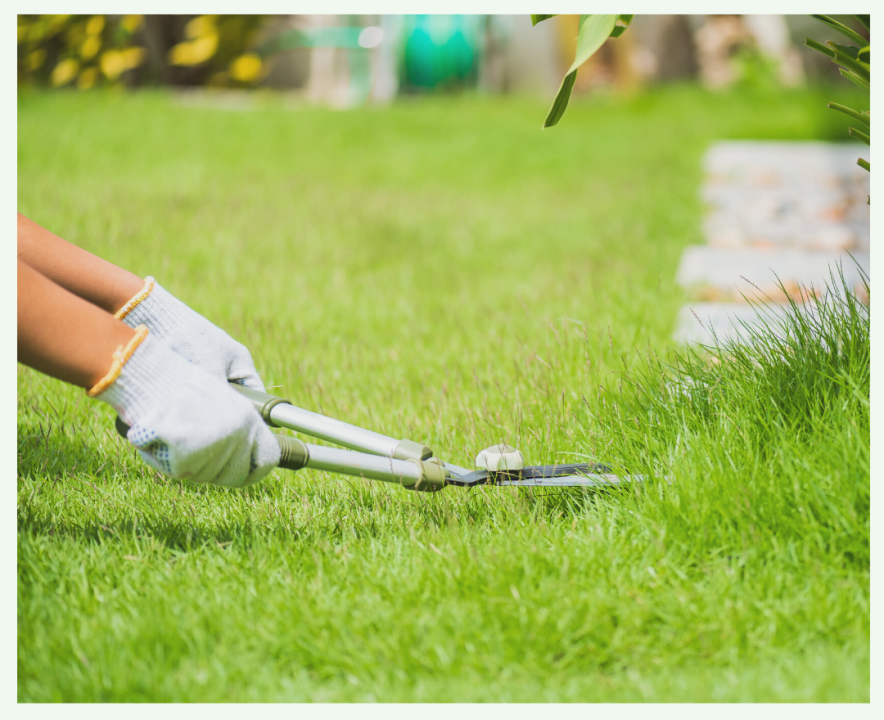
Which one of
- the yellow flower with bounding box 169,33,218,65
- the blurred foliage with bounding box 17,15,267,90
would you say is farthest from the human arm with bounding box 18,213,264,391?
the yellow flower with bounding box 169,33,218,65

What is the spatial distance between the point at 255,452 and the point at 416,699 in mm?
549

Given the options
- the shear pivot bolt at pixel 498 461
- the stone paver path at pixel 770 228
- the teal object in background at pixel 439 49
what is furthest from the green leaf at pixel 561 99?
the teal object in background at pixel 439 49

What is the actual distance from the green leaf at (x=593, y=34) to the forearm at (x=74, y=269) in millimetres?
1151

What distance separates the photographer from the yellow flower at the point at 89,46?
8.12 meters

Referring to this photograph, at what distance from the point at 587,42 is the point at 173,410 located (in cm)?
103

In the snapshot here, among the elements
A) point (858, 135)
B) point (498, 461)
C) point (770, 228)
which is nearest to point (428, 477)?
point (498, 461)

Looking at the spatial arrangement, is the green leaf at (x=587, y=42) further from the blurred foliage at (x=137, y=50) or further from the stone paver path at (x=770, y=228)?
the blurred foliage at (x=137, y=50)

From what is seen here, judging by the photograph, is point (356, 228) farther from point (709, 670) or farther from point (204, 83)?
point (204, 83)

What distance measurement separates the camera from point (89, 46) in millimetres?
8117

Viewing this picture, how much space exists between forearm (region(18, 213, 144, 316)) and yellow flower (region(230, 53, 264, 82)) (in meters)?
8.06

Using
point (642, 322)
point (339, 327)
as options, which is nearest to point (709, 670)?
point (642, 322)

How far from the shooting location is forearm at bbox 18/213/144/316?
1829 millimetres

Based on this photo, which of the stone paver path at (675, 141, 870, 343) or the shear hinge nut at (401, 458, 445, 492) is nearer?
the shear hinge nut at (401, 458, 445, 492)

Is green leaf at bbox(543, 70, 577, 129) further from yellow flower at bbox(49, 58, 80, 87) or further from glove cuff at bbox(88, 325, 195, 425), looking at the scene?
yellow flower at bbox(49, 58, 80, 87)
